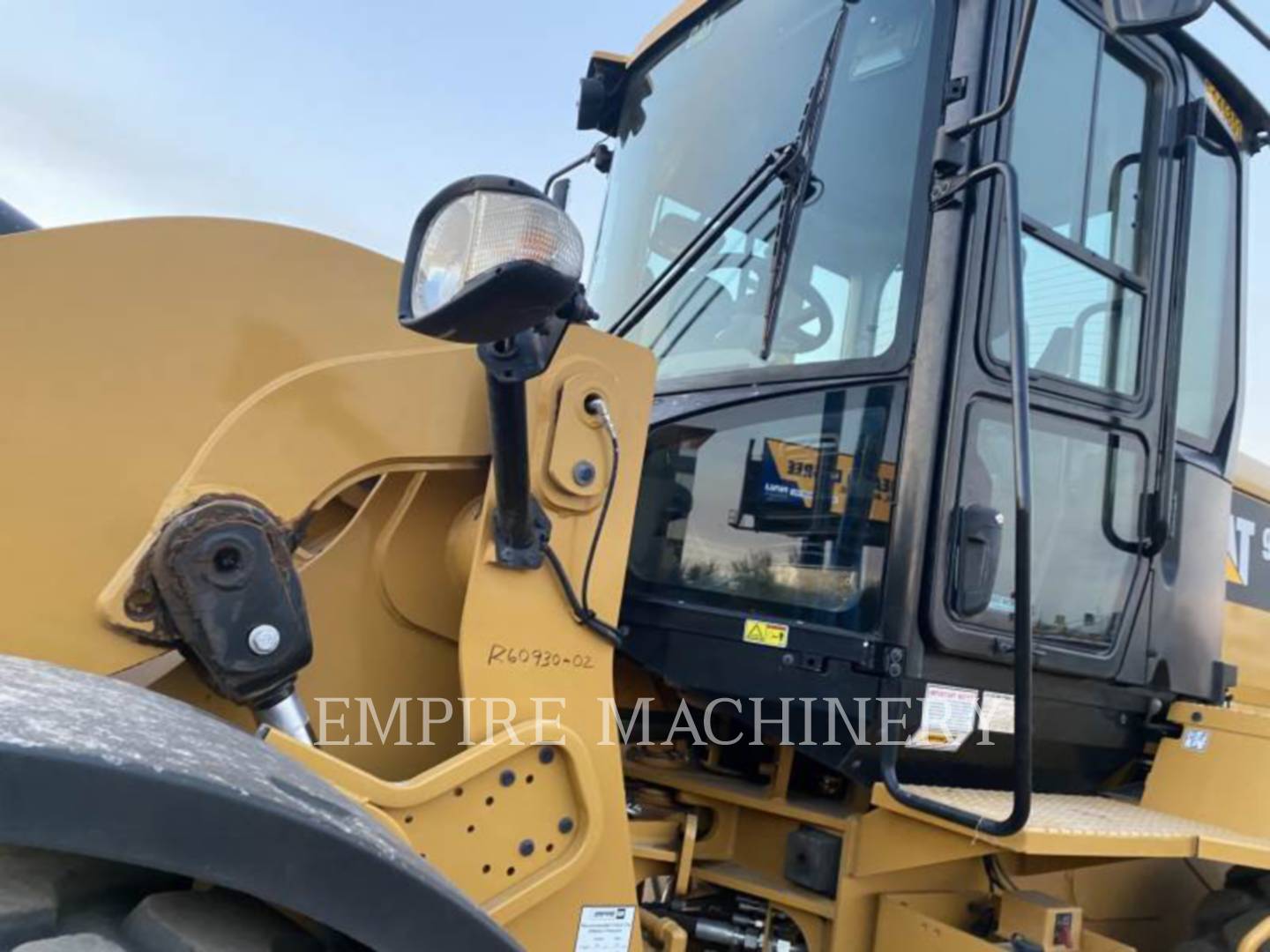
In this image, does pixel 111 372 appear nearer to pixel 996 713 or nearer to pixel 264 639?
pixel 264 639

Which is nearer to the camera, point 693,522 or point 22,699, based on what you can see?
point 22,699

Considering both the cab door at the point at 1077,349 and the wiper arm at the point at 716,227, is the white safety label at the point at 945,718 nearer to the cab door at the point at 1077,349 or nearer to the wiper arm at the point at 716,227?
the cab door at the point at 1077,349

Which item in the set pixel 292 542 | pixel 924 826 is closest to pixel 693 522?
pixel 924 826

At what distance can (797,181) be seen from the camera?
2271 mm

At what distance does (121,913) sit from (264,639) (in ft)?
1.78

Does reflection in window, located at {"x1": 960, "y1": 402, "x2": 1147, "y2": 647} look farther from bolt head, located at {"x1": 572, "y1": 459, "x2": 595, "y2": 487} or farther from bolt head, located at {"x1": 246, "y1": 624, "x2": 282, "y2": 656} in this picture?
bolt head, located at {"x1": 246, "y1": 624, "x2": 282, "y2": 656}

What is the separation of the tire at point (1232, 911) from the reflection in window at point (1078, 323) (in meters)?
1.23

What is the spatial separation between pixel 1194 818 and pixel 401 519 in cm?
187

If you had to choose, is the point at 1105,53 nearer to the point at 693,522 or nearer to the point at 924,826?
the point at 693,522

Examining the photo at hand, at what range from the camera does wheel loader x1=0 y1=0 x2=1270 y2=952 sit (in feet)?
4.24

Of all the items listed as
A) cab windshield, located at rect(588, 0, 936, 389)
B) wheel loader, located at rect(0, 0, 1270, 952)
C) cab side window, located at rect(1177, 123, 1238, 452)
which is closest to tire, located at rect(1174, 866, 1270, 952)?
wheel loader, located at rect(0, 0, 1270, 952)

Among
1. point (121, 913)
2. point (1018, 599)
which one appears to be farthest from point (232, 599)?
point (1018, 599)

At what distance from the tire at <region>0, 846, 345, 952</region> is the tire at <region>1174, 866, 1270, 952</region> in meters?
2.17

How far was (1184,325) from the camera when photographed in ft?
8.52
